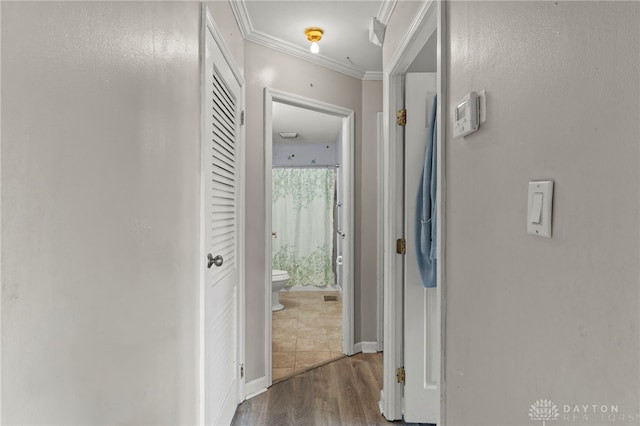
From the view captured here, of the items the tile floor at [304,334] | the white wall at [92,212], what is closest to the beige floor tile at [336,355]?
the tile floor at [304,334]

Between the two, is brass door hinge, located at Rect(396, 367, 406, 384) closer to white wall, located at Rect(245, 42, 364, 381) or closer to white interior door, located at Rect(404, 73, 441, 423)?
white interior door, located at Rect(404, 73, 441, 423)

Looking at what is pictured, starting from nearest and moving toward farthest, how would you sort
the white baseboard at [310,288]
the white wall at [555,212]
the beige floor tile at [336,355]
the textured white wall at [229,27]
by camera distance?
the white wall at [555,212]
the textured white wall at [229,27]
the beige floor tile at [336,355]
the white baseboard at [310,288]

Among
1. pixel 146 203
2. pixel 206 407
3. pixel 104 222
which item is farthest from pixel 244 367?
pixel 104 222

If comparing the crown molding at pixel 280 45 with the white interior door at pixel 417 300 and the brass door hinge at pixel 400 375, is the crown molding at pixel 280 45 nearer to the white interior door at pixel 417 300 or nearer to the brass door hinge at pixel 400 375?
the white interior door at pixel 417 300

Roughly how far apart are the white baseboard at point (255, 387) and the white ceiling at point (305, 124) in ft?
7.56

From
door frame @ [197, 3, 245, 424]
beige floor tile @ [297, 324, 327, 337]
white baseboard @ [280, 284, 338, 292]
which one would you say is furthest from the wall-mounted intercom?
white baseboard @ [280, 284, 338, 292]

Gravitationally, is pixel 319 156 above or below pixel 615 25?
above

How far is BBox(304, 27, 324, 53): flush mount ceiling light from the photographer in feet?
7.67

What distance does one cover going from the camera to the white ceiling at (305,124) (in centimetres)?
380

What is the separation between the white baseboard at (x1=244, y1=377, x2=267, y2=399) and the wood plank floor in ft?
0.11

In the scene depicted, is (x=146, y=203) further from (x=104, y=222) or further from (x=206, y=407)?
(x=206, y=407)

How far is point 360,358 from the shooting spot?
2963mm

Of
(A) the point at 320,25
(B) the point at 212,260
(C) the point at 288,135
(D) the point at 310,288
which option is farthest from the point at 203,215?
(D) the point at 310,288

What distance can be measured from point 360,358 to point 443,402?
1.77 m
